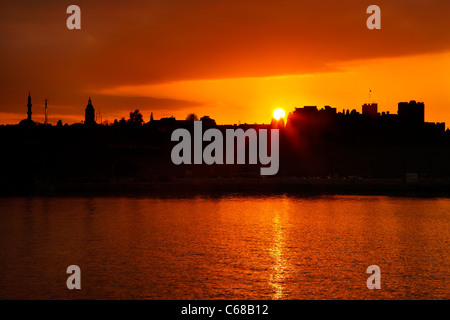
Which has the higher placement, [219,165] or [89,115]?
[89,115]

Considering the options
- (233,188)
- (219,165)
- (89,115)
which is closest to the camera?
(233,188)

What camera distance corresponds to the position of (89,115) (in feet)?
538

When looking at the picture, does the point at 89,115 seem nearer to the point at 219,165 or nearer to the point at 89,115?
the point at 89,115

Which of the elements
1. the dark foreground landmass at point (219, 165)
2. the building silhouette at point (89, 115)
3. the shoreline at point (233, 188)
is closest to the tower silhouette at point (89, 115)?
the building silhouette at point (89, 115)

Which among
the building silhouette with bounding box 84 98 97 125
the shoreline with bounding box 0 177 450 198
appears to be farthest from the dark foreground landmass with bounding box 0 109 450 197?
the building silhouette with bounding box 84 98 97 125

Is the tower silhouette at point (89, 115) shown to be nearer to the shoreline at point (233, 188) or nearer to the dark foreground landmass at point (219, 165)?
the dark foreground landmass at point (219, 165)

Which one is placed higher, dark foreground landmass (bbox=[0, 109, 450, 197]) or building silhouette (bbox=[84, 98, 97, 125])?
building silhouette (bbox=[84, 98, 97, 125])

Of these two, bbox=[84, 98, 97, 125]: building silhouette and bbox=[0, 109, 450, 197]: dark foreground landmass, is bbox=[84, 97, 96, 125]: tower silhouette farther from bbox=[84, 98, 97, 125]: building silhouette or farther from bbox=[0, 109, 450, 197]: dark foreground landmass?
bbox=[0, 109, 450, 197]: dark foreground landmass

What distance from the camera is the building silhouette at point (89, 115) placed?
16225cm

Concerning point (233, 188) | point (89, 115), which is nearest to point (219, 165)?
point (233, 188)

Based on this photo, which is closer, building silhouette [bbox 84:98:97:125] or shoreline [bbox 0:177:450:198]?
shoreline [bbox 0:177:450:198]

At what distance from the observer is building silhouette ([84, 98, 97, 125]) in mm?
162250
